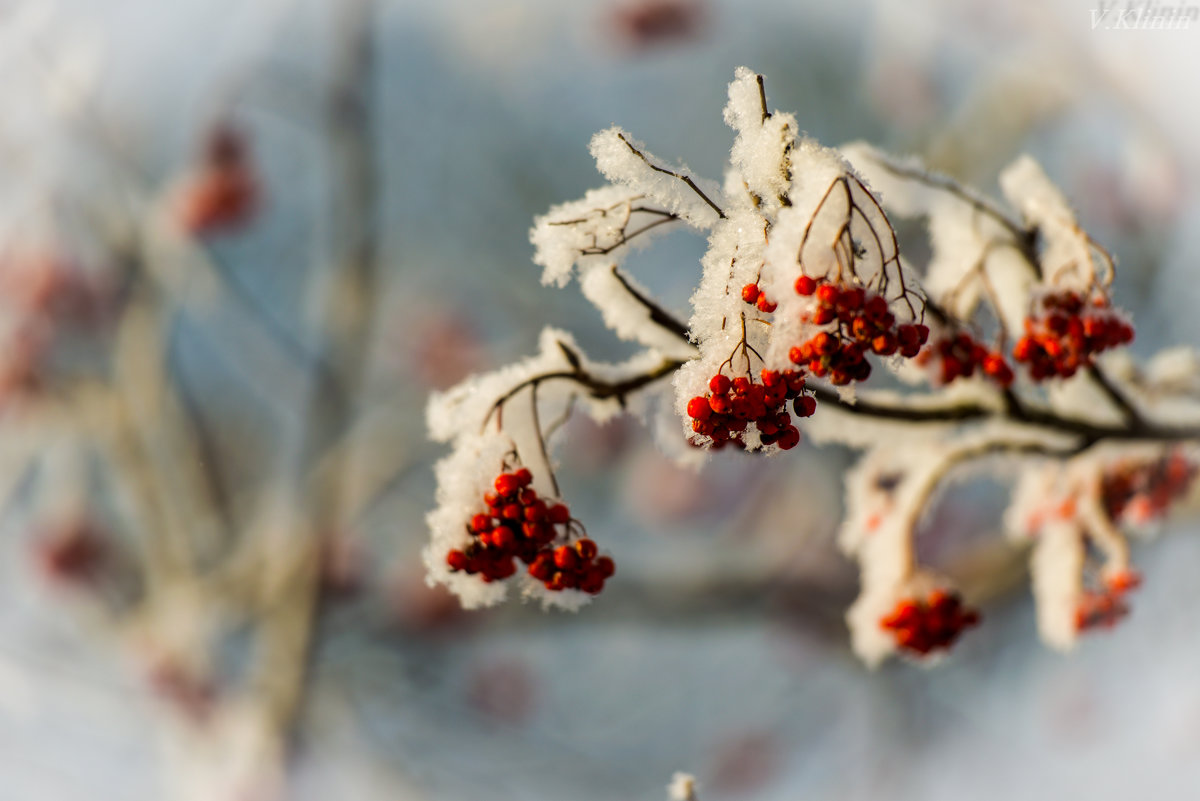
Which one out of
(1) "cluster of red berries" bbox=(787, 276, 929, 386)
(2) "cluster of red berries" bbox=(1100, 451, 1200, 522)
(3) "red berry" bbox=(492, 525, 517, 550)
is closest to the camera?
(1) "cluster of red berries" bbox=(787, 276, 929, 386)

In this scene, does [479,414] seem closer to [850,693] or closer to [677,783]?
[677,783]

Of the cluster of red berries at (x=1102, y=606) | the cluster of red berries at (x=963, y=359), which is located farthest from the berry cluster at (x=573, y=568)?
the cluster of red berries at (x=1102, y=606)

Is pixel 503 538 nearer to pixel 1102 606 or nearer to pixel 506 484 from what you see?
pixel 506 484

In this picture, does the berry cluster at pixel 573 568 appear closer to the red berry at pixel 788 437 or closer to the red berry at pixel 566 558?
the red berry at pixel 566 558

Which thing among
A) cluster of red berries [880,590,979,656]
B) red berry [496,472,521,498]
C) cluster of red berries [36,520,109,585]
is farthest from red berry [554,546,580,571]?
cluster of red berries [36,520,109,585]

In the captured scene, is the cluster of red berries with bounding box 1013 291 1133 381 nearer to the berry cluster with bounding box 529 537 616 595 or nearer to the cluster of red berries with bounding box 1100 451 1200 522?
the cluster of red berries with bounding box 1100 451 1200 522

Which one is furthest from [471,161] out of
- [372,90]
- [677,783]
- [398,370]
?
[677,783]
